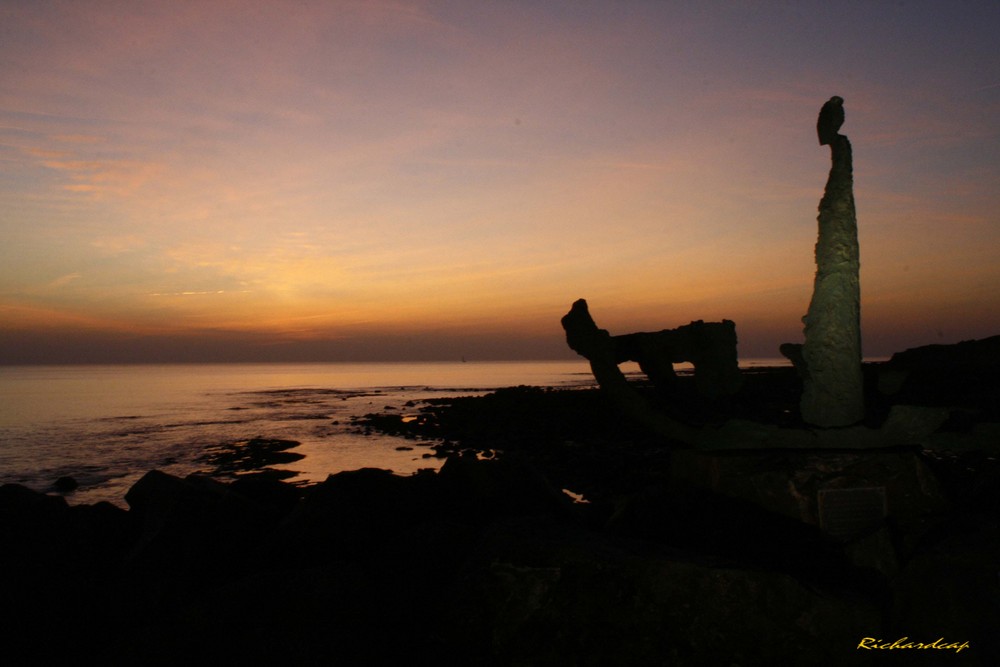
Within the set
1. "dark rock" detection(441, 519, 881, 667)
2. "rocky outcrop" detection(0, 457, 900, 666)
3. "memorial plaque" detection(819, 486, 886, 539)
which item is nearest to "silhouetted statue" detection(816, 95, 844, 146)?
"memorial plaque" detection(819, 486, 886, 539)

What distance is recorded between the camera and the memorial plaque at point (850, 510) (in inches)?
193

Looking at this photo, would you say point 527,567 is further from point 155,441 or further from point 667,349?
point 155,441

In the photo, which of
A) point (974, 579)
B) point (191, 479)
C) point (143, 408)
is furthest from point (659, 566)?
point (143, 408)

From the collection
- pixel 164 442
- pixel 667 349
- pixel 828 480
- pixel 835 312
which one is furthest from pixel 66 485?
pixel 835 312

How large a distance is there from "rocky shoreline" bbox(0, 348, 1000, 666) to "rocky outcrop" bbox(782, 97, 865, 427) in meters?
0.37

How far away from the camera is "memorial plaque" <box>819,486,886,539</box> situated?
16.0 feet

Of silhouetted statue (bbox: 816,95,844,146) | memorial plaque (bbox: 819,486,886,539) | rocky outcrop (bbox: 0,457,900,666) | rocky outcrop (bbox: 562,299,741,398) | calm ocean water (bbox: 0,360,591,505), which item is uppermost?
silhouetted statue (bbox: 816,95,844,146)

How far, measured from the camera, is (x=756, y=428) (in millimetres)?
5402

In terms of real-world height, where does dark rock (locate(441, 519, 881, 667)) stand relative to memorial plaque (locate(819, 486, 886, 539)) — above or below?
below

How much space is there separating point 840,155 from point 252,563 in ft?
22.3

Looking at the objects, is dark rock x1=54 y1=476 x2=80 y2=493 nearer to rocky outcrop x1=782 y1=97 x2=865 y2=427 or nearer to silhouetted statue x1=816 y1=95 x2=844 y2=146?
rocky outcrop x1=782 y1=97 x2=865 y2=427

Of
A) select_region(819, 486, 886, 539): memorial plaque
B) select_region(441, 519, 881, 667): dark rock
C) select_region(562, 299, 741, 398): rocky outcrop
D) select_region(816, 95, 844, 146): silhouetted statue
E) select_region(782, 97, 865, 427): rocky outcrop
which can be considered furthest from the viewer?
select_region(816, 95, 844, 146): silhouetted statue

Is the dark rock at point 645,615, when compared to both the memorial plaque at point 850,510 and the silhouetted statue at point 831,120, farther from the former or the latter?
the silhouetted statue at point 831,120

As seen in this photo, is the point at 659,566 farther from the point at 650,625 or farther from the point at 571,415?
the point at 571,415
